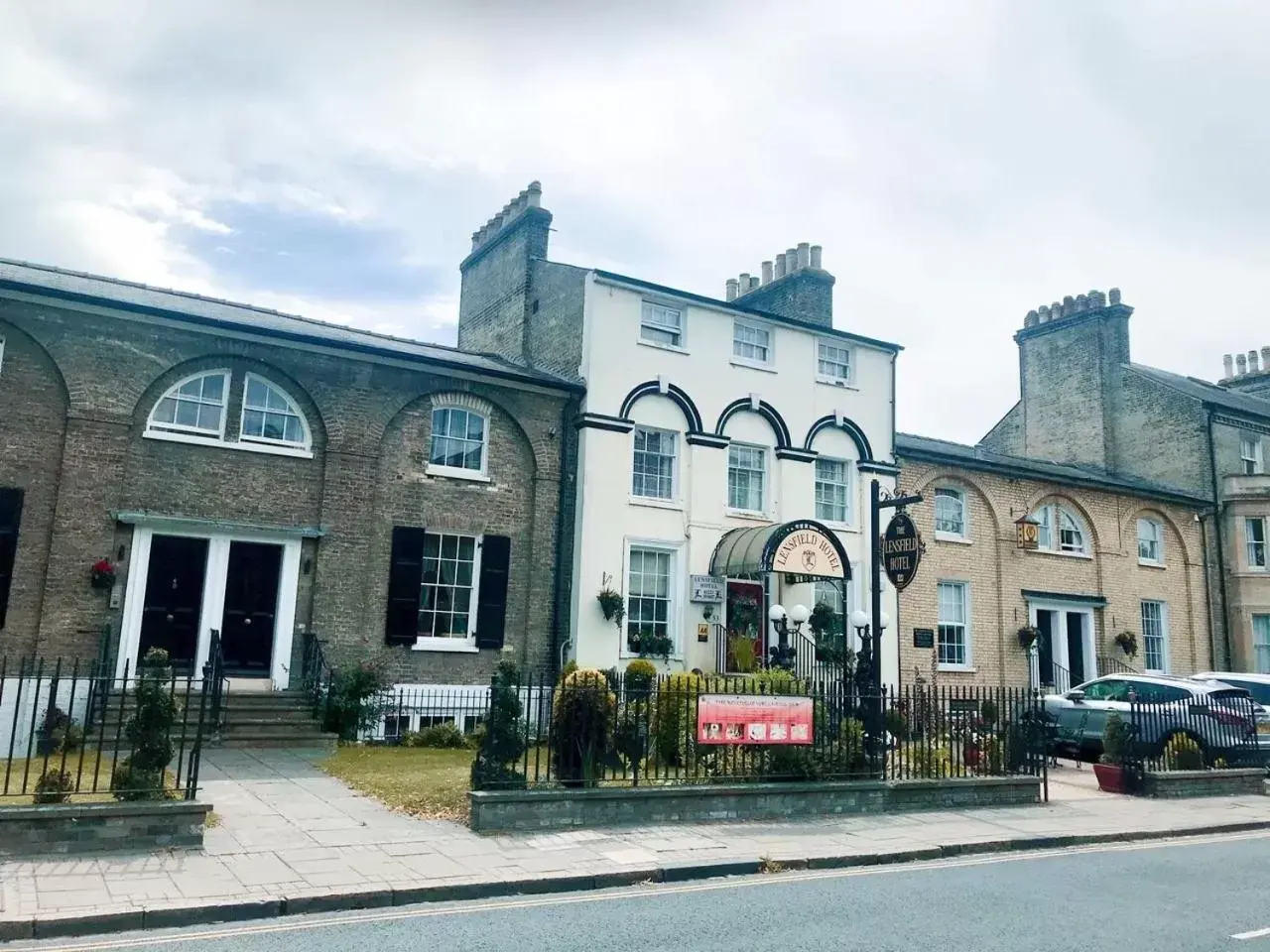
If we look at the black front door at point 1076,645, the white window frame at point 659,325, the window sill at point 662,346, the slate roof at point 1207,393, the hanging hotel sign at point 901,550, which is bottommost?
the black front door at point 1076,645

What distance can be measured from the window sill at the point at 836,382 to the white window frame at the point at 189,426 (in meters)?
12.7

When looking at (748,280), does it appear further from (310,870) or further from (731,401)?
(310,870)

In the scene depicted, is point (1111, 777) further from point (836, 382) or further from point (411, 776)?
point (836, 382)

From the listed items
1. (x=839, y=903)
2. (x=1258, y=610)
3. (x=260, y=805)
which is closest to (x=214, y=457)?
(x=260, y=805)

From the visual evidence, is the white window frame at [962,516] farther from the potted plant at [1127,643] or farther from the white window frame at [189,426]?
the white window frame at [189,426]

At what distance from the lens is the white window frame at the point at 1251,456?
31.9 metres

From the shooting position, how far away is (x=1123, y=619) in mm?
28156

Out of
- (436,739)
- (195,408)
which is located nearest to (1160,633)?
(436,739)

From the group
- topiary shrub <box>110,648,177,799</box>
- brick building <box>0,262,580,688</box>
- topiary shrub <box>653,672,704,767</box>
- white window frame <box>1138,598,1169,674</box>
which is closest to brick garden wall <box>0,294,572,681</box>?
brick building <box>0,262,580,688</box>

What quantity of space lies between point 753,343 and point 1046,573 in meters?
10.7

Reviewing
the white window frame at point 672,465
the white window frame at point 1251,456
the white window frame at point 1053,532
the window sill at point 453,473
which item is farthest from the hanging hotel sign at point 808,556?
the white window frame at point 1251,456

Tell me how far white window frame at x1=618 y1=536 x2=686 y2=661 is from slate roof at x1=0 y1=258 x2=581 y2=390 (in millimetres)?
3400

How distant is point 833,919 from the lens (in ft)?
25.6

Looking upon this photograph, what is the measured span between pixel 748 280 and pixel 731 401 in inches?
250
